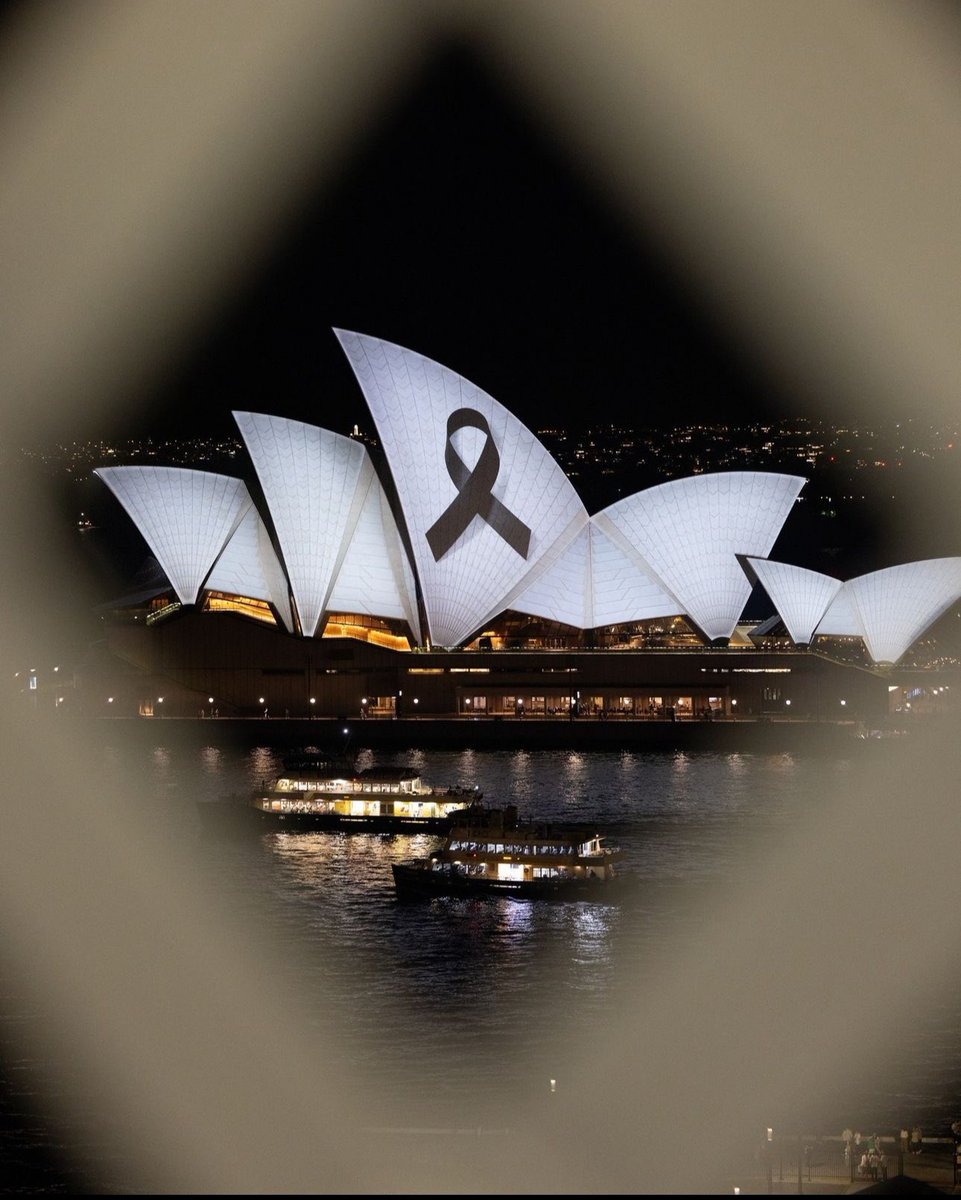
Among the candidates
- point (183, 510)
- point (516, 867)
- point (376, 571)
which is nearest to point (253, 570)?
point (183, 510)

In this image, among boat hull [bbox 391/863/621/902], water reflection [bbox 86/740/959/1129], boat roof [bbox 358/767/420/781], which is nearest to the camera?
water reflection [bbox 86/740/959/1129]

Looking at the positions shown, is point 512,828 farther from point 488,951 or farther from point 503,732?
point 503,732

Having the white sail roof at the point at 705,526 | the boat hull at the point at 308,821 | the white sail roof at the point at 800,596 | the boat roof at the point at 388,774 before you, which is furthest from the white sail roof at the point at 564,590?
the boat hull at the point at 308,821

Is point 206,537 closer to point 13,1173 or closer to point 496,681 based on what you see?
point 496,681

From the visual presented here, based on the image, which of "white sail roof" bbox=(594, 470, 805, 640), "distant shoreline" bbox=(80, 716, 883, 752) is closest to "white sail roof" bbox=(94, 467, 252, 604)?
"distant shoreline" bbox=(80, 716, 883, 752)

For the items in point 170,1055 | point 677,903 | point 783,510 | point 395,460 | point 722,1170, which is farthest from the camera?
point 783,510

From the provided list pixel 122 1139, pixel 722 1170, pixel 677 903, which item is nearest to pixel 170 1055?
pixel 122 1139

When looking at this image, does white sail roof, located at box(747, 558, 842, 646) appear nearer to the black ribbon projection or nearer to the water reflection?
the black ribbon projection
